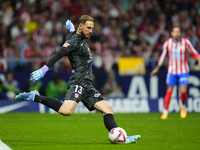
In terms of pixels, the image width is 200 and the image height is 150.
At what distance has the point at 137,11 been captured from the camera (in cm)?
1695

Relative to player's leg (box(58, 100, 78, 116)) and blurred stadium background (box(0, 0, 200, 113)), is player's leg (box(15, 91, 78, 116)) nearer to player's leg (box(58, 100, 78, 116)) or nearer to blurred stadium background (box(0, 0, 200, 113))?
player's leg (box(58, 100, 78, 116))

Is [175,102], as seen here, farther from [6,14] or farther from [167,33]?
[6,14]

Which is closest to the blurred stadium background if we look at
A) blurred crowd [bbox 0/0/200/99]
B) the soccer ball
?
blurred crowd [bbox 0/0/200/99]

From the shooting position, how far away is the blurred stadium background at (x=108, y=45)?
12.8m

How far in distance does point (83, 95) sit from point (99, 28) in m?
9.50

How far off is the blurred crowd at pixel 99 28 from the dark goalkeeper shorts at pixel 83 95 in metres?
7.55

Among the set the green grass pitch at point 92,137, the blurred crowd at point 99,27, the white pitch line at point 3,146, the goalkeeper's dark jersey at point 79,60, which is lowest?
the green grass pitch at point 92,137

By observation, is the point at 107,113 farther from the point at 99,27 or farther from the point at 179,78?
the point at 99,27

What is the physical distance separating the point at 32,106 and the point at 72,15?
17.0 feet

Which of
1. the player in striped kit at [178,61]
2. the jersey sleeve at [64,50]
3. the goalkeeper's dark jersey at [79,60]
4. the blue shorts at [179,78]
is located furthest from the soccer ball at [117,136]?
the blue shorts at [179,78]

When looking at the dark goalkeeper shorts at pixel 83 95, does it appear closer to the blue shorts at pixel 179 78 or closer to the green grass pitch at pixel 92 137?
the green grass pitch at pixel 92 137

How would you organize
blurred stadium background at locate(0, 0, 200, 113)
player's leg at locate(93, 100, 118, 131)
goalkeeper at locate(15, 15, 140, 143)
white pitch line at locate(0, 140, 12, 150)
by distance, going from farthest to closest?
blurred stadium background at locate(0, 0, 200, 113) → player's leg at locate(93, 100, 118, 131) → goalkeeper at locate(15, 15, 140, 143) → white pitch line at locate(0, 140, 12, 150)

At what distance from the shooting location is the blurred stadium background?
505 inches

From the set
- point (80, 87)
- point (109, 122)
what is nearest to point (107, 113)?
point (109, 122)
